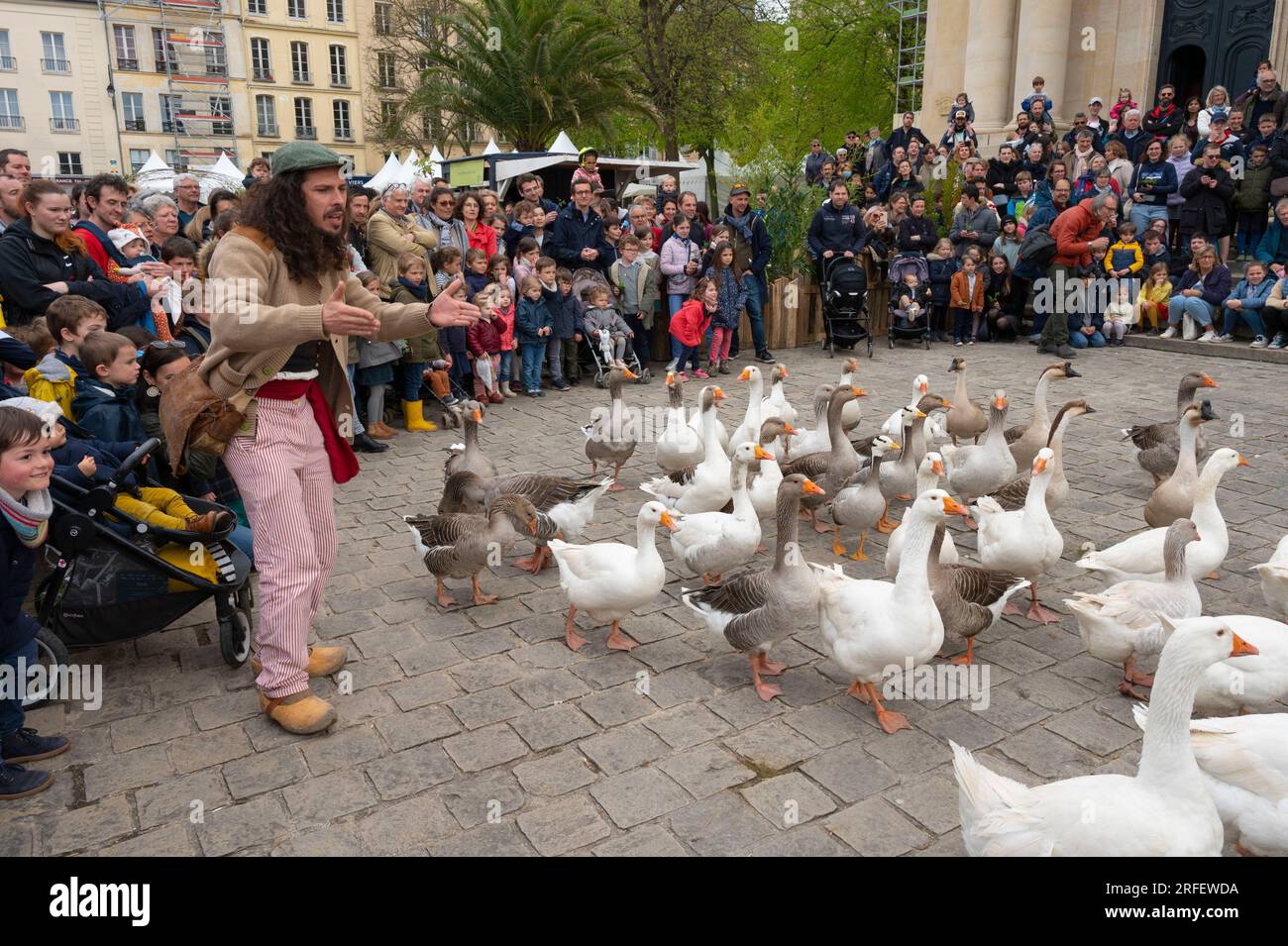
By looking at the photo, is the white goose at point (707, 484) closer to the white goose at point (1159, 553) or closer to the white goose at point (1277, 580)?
the white goose at point (1159, 553)

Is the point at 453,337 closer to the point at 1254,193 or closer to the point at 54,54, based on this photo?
the point at 1254,193

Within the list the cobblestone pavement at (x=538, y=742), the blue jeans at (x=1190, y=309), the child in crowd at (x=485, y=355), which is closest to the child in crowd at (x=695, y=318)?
the child in crowd at (x=485, y=355)

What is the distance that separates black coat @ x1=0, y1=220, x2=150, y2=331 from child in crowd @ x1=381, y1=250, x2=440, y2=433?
3.36 metres

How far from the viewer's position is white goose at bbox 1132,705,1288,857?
3.11 metres

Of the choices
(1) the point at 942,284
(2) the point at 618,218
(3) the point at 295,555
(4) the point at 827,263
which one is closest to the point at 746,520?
(3) the point at 295,555

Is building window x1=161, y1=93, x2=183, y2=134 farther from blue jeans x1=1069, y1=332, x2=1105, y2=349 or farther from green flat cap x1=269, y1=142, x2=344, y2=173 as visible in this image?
green flat cap x1=269, y1=142, x2=344, y2=173

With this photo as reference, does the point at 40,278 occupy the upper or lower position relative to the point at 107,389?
upper

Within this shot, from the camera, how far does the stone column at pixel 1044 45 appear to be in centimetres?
1995

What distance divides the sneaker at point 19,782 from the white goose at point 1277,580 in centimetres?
623

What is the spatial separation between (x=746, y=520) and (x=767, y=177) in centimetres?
1151

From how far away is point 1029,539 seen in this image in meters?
5.39

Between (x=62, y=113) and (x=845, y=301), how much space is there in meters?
47.3

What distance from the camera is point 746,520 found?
18.7 ft

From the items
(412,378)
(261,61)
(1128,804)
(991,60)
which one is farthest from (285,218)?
(261,61)
